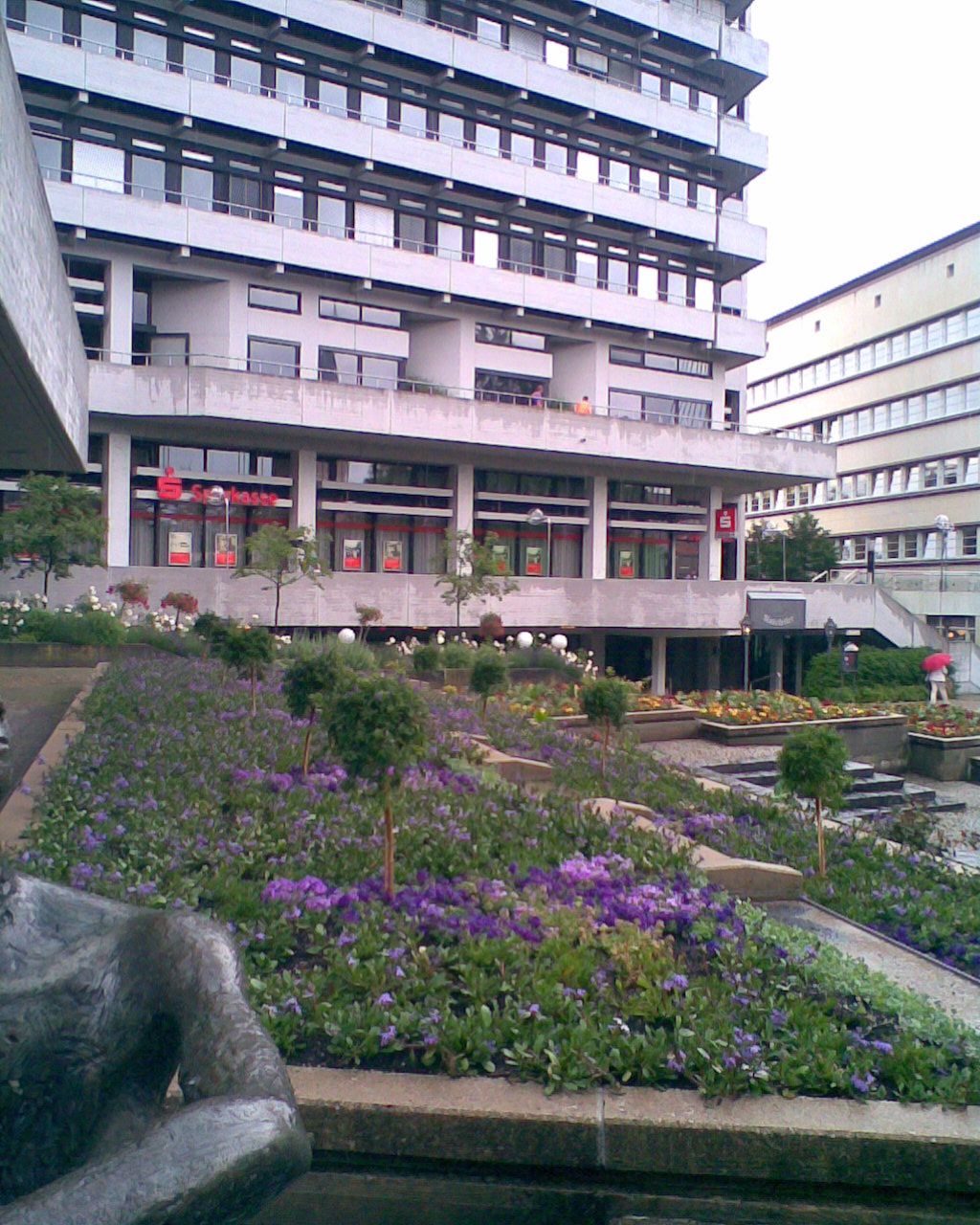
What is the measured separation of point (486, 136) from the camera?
123 feet

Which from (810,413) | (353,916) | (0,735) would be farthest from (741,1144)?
→ (810,413)

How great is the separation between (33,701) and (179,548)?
58.6 feet

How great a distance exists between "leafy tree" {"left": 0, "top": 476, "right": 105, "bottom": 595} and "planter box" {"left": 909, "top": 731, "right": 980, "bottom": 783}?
1858 cm

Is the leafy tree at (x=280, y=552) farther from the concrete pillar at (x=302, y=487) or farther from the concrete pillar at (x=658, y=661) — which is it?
the concrete pillar at (x=658, y=661)

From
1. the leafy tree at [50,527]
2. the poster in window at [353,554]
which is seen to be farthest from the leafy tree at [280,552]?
the poster in window at [353,554]

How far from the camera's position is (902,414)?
2371 inches

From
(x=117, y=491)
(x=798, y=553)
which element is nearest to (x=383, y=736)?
(x=117, y=491)

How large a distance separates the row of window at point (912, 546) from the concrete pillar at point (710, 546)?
15.0 meters

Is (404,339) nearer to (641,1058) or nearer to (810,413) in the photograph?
(641,1058)

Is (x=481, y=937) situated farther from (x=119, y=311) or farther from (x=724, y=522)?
(x=724, y=522)

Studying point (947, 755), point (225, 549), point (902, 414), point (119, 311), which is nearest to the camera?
point (947, 755)

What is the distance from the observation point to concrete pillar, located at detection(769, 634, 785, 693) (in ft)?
138

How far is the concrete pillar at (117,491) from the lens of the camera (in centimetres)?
3166

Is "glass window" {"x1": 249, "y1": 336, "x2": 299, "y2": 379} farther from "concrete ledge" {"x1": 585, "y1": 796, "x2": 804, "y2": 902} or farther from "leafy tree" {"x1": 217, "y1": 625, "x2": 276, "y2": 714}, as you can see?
"concrete ledge" {"x1": 585, "y1": 796, "x2": 804, "y2": 902}
